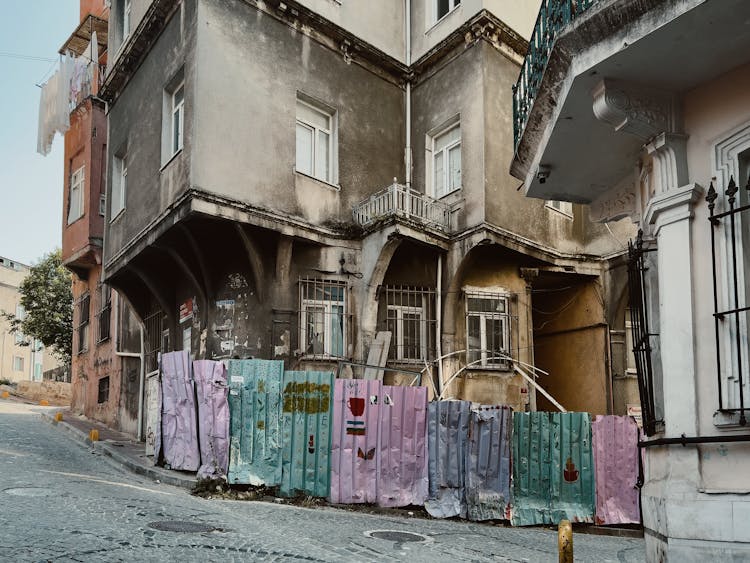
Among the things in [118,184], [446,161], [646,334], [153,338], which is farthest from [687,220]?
[118,184]

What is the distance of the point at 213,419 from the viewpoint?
42.9ft

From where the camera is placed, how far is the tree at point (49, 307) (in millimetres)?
33562

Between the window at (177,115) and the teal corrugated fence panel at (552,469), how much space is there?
8.65 meters

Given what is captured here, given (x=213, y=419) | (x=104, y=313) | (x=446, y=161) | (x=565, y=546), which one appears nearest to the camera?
(x=565, y=546)

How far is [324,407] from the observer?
42.3 feet

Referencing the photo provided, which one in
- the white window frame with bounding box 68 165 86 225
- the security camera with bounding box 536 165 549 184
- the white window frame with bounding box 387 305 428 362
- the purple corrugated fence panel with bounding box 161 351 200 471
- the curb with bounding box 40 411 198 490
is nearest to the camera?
the security camera with bounding box 536 165 549 184

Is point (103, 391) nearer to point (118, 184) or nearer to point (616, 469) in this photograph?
point (118, 184)

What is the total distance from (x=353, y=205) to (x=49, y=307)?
21.7m

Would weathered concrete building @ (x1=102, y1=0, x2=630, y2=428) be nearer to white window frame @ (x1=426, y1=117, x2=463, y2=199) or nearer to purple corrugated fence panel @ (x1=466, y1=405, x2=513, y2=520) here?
white window frame @ (x1=426, y1=117, x2=463, y2=199)

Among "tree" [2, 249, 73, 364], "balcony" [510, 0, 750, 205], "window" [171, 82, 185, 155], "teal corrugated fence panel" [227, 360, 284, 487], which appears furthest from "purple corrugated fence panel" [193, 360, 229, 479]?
"tree" [2, 249, 73, 364]

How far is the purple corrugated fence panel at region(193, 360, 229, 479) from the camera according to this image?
504 inches

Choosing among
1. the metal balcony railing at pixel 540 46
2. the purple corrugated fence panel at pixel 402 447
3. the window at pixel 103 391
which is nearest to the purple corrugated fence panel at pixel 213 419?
the purple corrugated fence panel at pixel 402 447

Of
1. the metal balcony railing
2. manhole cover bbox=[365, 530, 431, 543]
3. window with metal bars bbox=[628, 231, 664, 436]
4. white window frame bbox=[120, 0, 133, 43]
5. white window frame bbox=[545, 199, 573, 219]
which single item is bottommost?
manhole cover bbox=[365, 530, 431, 543]

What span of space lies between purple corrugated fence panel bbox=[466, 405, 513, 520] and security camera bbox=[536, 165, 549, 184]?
5.16m
